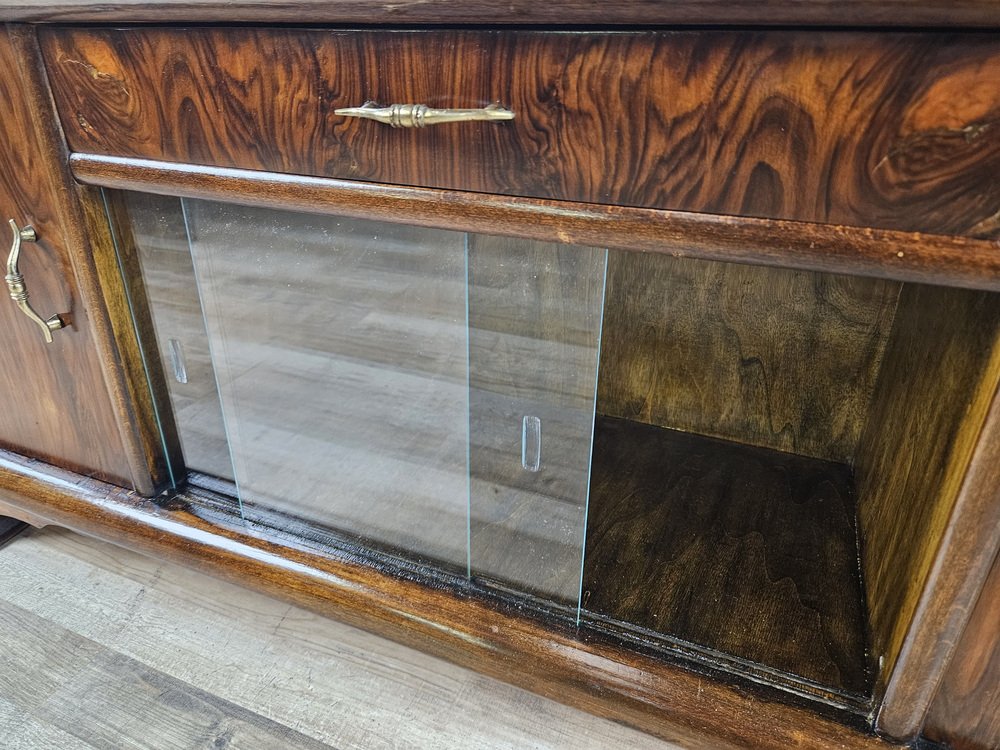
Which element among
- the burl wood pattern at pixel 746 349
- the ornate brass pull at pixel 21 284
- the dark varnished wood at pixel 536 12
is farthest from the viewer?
the burl wood pattern at pixel 746 349

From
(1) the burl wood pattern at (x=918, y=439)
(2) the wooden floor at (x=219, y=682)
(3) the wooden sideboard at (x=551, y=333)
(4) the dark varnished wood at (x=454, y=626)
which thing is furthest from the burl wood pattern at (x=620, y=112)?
(2) the wooden floor at (x=219, y=682)

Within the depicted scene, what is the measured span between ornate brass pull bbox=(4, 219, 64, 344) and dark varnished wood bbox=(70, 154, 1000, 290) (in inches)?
4.6

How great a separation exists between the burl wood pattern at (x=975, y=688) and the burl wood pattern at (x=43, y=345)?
59 cm

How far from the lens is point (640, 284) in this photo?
73 centimetres

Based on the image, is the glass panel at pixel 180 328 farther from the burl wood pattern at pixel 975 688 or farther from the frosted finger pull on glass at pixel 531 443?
the burl wood pattern at pixel 975 688

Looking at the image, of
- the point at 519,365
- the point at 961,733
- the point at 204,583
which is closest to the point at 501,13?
the point at 519,365

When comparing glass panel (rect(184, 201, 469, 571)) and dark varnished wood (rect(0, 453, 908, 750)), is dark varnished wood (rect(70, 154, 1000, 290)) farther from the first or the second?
dark varnished wood (rect(0, 453, 908, 750))

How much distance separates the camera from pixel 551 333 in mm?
428

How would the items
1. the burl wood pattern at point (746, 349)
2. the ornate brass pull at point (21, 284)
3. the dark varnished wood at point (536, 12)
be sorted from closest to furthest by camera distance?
the dark varnished wood at point (536, 12) < the ornate brass pull at point (21, 284) < the burl wood pattern at point (746, 349)

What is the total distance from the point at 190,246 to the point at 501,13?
31 cm

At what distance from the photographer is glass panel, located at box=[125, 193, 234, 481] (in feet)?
1.71

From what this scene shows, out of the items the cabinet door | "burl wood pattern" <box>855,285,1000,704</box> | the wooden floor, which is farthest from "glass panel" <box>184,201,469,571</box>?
"burl wood pattern" <box>855,285,1000,704</box>

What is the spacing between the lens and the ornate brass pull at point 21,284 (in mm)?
520

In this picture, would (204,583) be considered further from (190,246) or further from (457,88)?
(457,88)
